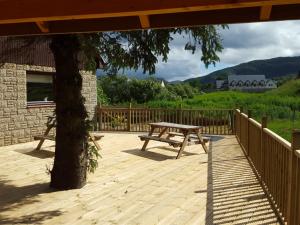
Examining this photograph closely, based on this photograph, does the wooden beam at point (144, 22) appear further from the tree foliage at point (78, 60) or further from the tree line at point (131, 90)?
the tree line at point (131, 90)

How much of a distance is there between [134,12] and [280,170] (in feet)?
10.1

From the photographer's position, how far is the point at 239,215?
19.5 ft

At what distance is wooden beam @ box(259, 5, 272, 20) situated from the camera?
177 inches

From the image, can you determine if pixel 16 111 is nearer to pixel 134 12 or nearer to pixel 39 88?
pixel 39 88

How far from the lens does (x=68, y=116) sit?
24.4ft

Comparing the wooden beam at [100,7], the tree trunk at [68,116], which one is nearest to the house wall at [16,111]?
the tree trunk at [68,116]

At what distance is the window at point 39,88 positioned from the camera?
14859mm

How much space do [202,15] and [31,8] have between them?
6.49ft

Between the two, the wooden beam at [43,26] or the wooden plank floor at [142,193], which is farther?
the wooden plank floor at [142,193]

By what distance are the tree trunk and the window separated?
7685 millimetres

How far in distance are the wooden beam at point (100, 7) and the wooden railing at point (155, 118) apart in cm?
1327

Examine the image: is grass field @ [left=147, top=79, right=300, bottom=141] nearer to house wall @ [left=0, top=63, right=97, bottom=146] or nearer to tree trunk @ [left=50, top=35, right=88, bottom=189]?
house wall @ [left=0, top=63, right=97, bottom=146]

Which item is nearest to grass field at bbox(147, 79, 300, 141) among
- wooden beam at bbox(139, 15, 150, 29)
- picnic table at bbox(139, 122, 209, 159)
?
picnic table at bbox(139, 122, 209, 159)

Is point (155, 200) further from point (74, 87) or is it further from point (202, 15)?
point (202, 15)
